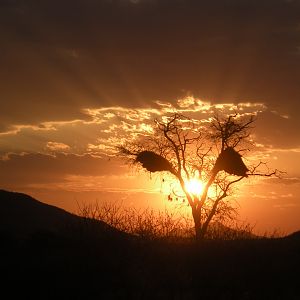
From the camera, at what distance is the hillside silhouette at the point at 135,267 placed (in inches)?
468

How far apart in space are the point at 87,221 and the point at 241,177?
1652 cm

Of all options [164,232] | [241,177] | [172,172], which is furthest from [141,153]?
[164,232]

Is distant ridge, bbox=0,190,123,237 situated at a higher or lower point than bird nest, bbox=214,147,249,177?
lower

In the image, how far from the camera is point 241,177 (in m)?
30.3

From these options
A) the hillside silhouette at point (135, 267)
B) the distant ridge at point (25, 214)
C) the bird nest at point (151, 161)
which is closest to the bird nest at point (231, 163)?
the bird nest at point (151, 161)

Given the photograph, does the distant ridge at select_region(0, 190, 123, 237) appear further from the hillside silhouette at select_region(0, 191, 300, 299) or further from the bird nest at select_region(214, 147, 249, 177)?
the bird nest at select_region(214, 147, 249, 177)

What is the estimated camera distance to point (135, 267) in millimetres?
12945

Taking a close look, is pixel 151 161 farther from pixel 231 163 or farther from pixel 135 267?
pixel 135 267

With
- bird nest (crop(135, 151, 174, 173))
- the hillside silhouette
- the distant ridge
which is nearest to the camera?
the hillside silhouette

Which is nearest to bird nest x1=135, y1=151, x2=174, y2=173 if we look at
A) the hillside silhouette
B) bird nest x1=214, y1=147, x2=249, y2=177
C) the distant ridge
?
bird nest x1=214, y1=147, x2=249, y2=177

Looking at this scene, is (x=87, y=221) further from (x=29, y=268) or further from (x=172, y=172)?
(x=172, y=172)

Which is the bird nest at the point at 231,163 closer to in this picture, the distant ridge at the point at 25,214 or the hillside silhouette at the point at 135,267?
the distant ridge at the point at 25,214

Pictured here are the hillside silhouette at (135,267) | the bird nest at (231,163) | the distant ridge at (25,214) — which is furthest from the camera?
the bird nest at (231,163)

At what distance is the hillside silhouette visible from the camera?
39.0 feet
